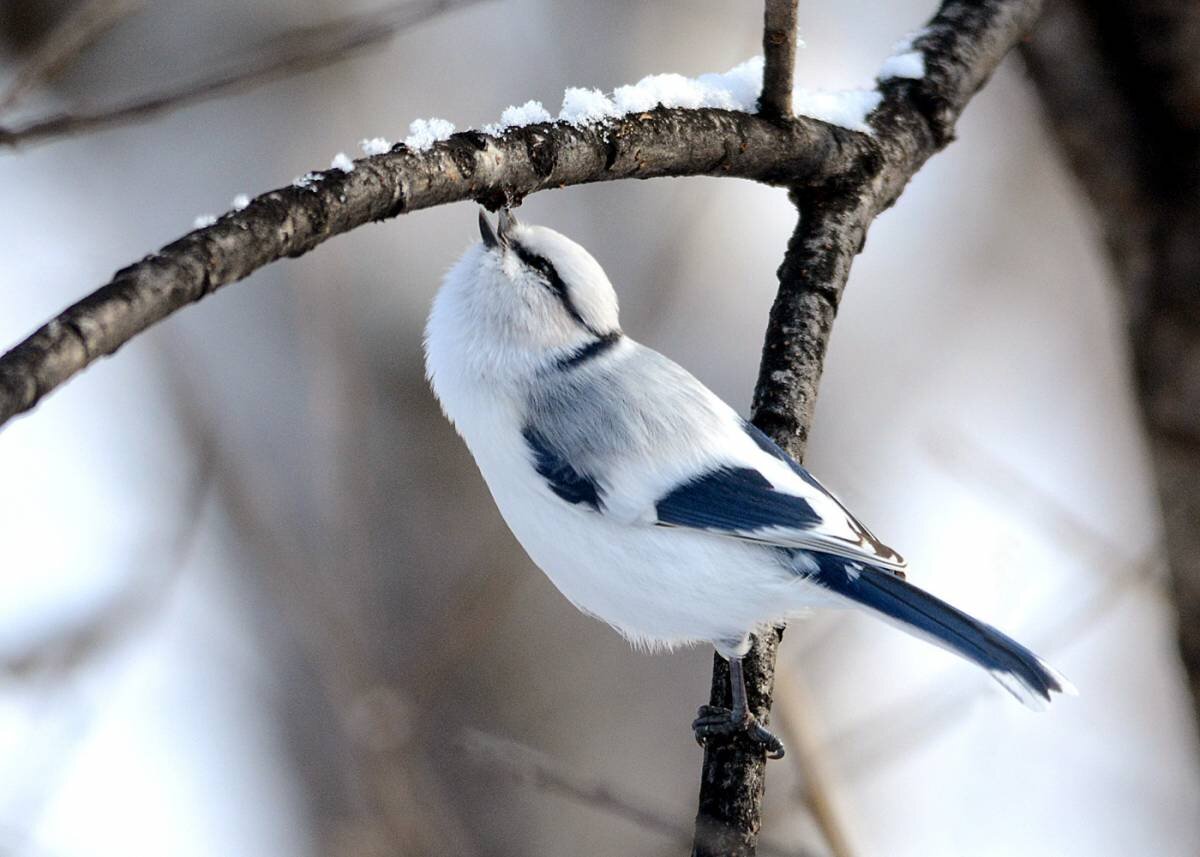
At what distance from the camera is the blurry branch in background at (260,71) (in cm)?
116

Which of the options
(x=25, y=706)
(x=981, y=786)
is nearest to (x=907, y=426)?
(x=981, y=786)

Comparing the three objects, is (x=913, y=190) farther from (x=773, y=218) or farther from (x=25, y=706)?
(x=25, y=706)

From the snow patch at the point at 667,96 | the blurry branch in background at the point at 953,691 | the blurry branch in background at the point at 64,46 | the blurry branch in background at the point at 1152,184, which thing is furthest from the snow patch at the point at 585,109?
the blurry branch in background at the point at 1152,184

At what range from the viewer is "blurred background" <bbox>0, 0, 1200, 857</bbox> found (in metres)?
2.42

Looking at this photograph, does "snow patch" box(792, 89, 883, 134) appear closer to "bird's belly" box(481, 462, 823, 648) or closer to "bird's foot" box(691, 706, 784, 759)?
"bird's belly" box(481, 462, 823, 648)

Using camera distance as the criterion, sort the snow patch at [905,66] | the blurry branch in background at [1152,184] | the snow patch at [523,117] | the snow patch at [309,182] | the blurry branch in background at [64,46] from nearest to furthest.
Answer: the snow patch at [309,182] → the snow patch at [523,117] → the blurry branch in background at [64,46] → the snow patch at [905,66] → the blurry branch in background at [1152,184]

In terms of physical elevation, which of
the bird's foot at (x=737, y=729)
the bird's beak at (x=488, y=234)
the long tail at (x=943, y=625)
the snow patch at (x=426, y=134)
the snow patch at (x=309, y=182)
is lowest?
the bird's foot at (x=737, y=729)

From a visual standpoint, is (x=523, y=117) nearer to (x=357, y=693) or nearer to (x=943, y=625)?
(x=943, y=625)

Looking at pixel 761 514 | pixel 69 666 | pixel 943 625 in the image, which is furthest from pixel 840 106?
pixel 69 666

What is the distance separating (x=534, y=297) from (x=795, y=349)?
34cm

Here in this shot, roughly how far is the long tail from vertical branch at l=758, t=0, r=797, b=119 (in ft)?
1.85

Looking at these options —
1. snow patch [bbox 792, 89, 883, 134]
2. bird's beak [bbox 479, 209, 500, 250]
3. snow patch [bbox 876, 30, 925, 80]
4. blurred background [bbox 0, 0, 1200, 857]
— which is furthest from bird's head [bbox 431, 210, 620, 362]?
blurred background [bbox 0, 0, 1200, 857]

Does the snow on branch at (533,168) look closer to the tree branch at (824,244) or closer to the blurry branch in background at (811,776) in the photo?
the tree branch at (824,244)

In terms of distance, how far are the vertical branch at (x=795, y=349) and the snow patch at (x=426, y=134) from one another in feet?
1.95
